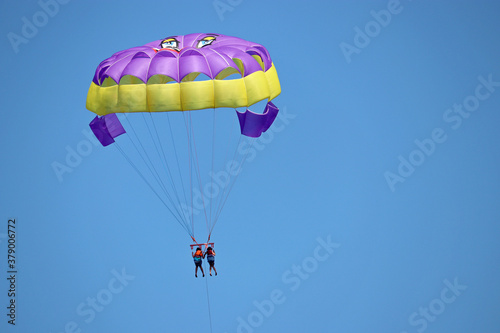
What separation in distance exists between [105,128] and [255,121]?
15.6ft

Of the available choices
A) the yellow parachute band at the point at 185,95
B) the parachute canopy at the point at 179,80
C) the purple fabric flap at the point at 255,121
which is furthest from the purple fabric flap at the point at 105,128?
the purple fabric flap at the point at 255,121

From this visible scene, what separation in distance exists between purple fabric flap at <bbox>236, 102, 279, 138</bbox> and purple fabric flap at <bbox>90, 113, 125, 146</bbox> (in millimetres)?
3936

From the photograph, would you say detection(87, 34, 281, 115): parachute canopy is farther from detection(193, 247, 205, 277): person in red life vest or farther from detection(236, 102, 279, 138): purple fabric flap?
detection(193, 247, 205, 277): person in red life vest

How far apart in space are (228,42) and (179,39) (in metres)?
1.59

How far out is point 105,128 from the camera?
30281mm

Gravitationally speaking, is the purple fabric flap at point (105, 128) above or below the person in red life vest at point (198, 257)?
above

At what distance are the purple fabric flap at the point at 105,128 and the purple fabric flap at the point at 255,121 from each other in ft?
12.9

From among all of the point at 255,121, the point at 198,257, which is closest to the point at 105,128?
the point at 255,121

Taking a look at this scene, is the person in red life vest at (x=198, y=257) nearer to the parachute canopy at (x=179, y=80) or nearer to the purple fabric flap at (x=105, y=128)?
the parachute canopy at (x=179, y=80)

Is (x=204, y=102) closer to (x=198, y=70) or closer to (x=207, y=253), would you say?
(x=198, y=70)

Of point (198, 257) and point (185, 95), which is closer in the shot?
point (185, 95)

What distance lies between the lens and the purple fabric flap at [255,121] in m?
29.9

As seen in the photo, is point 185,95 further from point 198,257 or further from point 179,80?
point 198,257

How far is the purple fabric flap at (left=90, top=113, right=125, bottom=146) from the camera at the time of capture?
30234 mm
